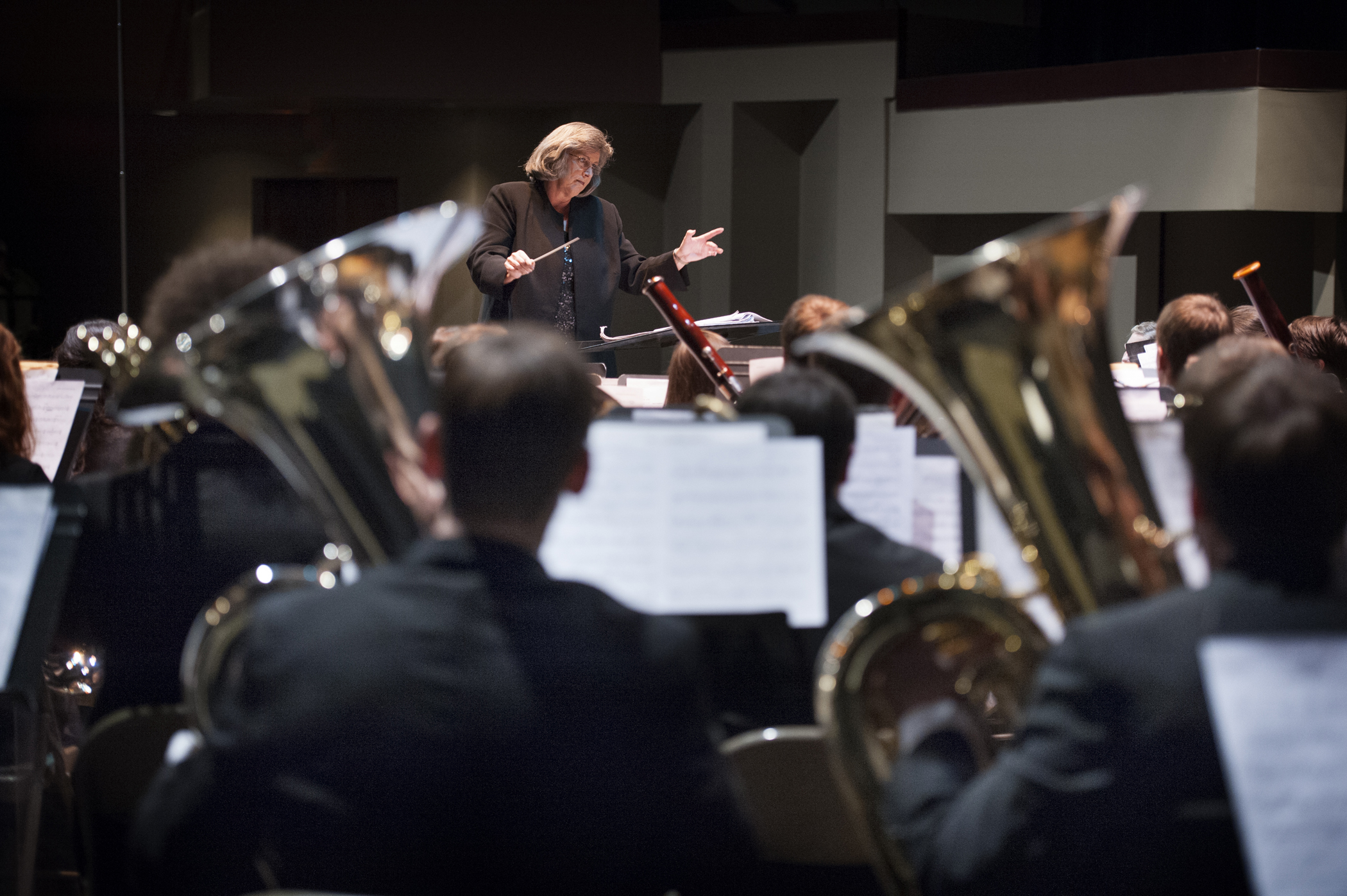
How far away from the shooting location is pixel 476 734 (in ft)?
3.59

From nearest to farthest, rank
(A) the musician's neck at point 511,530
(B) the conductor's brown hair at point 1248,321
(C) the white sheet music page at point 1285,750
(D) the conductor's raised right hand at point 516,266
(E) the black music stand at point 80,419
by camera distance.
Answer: (C) the white sheet music page at point 1285,750
(A) the musician's neck at point 511,530
(E) the black music stand at point 80,419
(B) the conductor's brown hair at point 1248,321
(D) the conductor's raised right hand at point 516,266

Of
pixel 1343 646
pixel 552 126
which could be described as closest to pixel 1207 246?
pixel 552 126

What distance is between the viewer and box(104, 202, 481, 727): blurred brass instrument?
1253mm

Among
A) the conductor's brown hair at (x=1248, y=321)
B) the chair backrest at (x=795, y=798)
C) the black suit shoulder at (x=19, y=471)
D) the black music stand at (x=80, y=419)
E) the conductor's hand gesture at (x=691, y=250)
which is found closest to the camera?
the chair backrest at (x=795, y=798)

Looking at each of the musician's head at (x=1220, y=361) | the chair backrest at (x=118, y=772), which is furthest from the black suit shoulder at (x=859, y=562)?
the chair backrest at (x=118, y=772)

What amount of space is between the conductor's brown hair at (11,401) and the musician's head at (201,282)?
13.0 inches

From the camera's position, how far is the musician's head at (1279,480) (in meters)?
1.00

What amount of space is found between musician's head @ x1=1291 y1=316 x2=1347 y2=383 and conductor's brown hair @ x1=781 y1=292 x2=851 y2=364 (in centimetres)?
132

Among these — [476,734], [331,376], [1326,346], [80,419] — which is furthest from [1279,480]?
[1326,346]

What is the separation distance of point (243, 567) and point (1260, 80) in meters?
5.18

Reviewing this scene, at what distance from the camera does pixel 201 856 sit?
4.30ft

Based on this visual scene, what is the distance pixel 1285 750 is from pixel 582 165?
3008mm

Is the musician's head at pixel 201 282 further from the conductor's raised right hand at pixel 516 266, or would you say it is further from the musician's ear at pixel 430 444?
the conductor's raised right hand at pixel 516 266

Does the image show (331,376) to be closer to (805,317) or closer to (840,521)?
(840,521)
